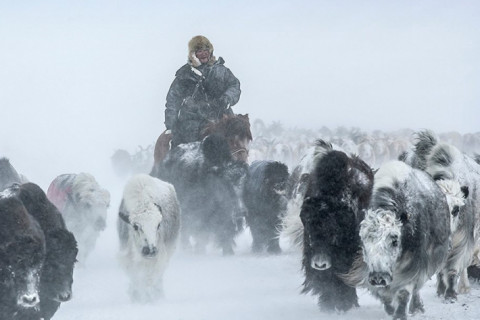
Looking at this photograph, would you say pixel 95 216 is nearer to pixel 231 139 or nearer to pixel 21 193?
pixel 231 139

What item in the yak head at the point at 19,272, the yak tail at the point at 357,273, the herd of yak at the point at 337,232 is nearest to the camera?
the yak head at the point at 19,272

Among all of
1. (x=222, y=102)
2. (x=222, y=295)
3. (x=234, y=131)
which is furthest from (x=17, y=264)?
(x=222, y=102)

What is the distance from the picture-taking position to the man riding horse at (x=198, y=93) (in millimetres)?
18438

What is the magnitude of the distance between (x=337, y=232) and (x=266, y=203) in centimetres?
703

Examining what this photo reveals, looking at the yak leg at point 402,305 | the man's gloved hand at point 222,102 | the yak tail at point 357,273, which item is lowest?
the yak leg at point 402,305

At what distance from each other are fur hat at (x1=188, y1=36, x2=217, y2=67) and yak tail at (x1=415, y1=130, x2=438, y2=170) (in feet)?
20.7

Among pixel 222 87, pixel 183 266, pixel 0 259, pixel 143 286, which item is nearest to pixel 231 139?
pixel 222 87

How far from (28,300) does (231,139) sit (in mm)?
9246

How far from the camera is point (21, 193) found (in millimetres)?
9992

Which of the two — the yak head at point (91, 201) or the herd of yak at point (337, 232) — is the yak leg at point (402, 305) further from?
the yak head at point (91, 201)

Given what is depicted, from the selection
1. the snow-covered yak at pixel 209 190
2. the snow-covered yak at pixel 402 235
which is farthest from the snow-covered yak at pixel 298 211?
the snow-covered yak at pixel 209 190

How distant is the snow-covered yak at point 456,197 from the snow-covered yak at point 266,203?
159 inches

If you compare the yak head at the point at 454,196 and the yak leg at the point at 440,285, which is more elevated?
the yak head at the point at 454,196

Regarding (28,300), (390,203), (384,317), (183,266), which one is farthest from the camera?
(183,266)
